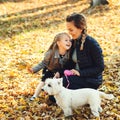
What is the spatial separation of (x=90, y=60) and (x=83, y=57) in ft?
0.36

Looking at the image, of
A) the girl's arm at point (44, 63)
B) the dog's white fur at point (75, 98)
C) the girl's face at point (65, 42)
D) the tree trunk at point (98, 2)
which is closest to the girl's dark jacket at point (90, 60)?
the girl's face at point (65, 42)

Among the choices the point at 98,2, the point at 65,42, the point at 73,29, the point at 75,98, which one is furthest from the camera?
the point at 98,2

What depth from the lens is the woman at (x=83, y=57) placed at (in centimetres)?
471

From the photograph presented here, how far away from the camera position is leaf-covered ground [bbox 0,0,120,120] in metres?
5.18

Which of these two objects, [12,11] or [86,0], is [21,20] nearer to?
[12,11]

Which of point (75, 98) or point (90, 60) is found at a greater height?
point (90, 60)

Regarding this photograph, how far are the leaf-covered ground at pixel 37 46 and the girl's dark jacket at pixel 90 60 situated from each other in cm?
53

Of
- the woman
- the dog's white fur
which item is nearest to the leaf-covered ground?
the dog's white fur

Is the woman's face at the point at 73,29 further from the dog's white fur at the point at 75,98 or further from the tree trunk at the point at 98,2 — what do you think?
the tree trunk at the point at 98,2

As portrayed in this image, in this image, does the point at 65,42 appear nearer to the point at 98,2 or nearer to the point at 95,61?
the point at 95,61

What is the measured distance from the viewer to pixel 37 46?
9.44m

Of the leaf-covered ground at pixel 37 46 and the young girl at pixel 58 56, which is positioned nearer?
the young girl at pixel 58 56

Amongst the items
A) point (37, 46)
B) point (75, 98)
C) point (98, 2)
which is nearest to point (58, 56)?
point (75, 98)

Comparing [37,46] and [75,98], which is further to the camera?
[37,46]
